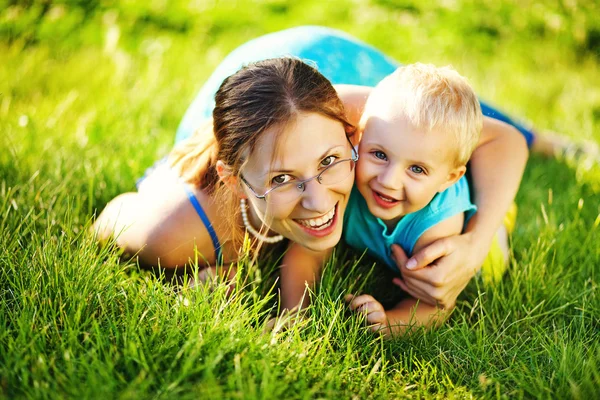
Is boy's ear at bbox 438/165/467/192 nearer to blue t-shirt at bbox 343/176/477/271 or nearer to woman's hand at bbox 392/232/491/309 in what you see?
blue t-shirt at bbox 343/176/477/271

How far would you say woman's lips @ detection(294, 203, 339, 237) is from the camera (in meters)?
2.32

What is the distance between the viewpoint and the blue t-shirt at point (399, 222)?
8.30 ft

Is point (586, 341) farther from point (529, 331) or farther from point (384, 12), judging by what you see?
point (384, 12)

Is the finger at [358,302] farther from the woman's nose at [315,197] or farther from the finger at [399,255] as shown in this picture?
the woman's nose at [315,197]

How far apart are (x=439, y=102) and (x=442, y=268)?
2.22 ft

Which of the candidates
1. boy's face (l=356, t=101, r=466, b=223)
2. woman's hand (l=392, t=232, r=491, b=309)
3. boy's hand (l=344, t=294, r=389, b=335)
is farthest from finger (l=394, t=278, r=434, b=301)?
boy's face (l=356, t=101, r=466, b=223)

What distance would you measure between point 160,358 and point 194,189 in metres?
0.94

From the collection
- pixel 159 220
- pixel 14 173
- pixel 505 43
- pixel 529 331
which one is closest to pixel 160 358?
pixel 159 220

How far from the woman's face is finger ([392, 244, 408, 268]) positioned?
343 mm

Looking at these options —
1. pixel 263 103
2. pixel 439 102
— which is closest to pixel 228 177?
pixel 263 103

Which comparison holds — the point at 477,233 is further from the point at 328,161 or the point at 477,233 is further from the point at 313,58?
the point at 313,58

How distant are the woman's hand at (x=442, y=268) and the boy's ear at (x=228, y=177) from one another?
0.73m

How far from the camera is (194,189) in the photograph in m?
2.64

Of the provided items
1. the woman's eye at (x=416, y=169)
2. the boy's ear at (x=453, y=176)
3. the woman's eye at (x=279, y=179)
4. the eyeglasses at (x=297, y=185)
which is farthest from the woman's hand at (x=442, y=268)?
the woman's eye at (x=279, y=179)
